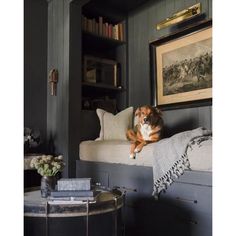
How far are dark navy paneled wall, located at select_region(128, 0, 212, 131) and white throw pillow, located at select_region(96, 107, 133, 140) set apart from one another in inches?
16.2

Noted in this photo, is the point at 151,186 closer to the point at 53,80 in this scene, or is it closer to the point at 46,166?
the point at 46,166

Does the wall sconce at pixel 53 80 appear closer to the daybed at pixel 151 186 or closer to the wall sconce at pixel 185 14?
the daybed at pixel 151 186

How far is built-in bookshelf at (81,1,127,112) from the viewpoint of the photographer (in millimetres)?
3434

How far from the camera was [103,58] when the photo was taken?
12.4ft

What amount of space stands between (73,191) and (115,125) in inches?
62.5

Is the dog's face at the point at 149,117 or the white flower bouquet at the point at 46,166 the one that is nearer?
the white flower bouquet at the point at 46,166

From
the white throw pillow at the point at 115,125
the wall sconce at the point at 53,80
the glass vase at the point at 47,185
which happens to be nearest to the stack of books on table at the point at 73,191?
the glass vase at the point at 47,185

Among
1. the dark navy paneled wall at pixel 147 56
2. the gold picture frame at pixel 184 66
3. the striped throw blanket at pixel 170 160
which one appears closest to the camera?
the striped throw blanket at pixel 170 160

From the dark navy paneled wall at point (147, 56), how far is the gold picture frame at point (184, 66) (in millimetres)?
140

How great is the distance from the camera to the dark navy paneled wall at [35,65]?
329 cm

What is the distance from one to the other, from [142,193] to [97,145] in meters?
0.75

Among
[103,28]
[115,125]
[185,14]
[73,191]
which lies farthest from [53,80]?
[73,191]
